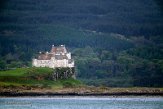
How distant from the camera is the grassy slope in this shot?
474 feet

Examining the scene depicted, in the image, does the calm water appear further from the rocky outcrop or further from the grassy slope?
the rocky outcrop

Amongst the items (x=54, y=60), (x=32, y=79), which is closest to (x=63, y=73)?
(x=32, y=79)

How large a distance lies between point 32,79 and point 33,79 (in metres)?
0.40

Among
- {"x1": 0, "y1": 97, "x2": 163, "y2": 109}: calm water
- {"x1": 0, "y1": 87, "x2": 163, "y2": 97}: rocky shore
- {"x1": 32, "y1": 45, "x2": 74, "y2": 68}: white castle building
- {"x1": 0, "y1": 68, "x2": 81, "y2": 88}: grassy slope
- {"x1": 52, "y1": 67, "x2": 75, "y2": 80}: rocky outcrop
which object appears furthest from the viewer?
{"x1": 32, "y1": 45, "x2": 74, "y2": 68}: white castle building

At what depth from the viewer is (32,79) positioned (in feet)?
484

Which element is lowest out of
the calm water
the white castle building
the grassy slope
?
the calm water

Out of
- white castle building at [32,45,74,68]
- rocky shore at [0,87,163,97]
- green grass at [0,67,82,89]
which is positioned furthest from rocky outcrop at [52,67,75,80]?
rocky shore at [0,87,163,97]

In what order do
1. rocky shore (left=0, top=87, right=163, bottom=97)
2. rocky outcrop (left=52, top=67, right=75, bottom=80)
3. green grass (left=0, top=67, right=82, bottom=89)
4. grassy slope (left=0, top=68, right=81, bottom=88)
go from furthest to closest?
1. rocky outcrop (left=52, top=67, right=75, bottom=80)
2. green grass (left=0, top=67, right=82, bottom=89)
3. grassy slope (left=0, top=68, right=81, bottom=88)
4. rocky shore (left=0, top=87, right=163, bottom=97)

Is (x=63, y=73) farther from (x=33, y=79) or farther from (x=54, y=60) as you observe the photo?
(x=54, y=60)

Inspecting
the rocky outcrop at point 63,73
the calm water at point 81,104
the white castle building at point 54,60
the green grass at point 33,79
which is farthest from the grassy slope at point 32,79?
the calm water at point 81,104

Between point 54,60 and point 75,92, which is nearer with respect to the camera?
point 75,92

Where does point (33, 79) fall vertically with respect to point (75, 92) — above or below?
above

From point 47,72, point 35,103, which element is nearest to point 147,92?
point 47,72

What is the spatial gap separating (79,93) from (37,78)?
1285 cm
